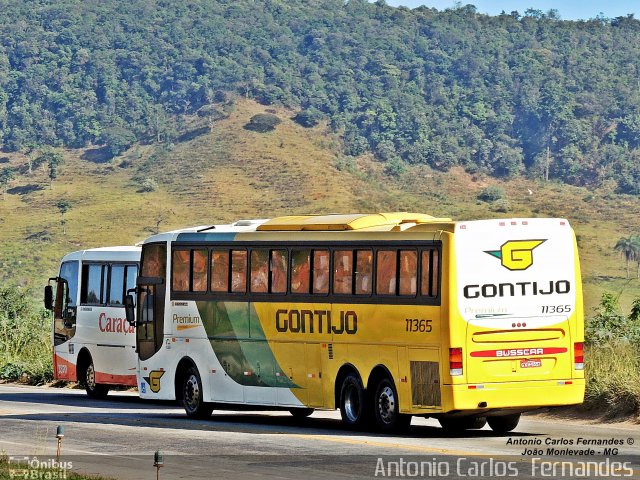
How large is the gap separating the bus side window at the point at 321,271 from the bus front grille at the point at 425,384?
2.44m

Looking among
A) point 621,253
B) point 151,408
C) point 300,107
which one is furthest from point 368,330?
point 300,107

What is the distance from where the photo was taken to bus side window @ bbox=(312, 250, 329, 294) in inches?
850

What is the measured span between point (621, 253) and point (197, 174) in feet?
155

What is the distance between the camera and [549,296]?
64.6ft

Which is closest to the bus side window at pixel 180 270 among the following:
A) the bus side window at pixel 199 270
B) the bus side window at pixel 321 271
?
the bus side window at pixel 199 270

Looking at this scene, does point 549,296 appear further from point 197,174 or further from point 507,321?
point 197,174

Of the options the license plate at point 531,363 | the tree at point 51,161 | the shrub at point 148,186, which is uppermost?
the tree at point 51,161

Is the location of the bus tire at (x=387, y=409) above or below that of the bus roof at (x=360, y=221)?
below

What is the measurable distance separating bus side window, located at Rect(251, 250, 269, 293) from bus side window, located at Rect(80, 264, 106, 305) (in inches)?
373

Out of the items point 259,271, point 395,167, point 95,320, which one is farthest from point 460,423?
point 395,167

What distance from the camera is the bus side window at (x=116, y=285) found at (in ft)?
102

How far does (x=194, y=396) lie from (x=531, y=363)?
7.07 m

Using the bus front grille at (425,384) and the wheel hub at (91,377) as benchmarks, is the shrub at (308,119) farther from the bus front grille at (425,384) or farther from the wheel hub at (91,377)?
the bus front grille at (425,384)

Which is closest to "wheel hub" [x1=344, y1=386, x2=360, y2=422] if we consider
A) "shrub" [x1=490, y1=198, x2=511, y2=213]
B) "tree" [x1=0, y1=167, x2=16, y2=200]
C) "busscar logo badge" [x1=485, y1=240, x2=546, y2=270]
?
"busscar logo badge" [x1=485, y1=240, x2=546, y2=270]
